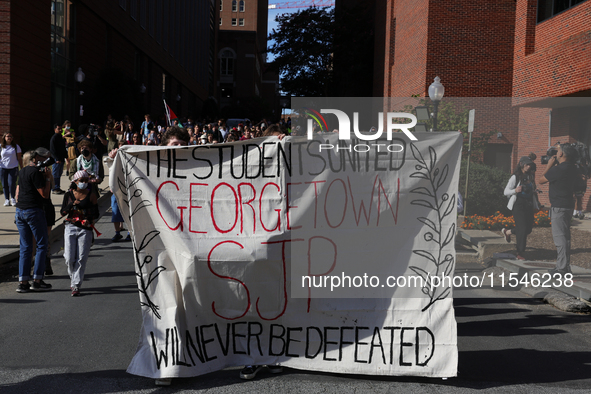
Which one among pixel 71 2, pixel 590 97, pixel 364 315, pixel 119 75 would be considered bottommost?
pixel 364 315

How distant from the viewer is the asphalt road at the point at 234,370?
4.38 m

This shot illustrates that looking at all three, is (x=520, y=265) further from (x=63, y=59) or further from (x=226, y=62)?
(x=226, y=62)

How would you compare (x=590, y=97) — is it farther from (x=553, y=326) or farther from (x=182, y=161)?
(x=182, y=161)

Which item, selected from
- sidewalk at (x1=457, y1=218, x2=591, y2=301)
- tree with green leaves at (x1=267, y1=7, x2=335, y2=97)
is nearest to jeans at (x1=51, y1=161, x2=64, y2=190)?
sidewalk at (x1=457, y1=218, x2=591, y2=301)

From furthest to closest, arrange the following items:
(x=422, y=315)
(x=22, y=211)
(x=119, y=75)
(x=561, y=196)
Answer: (x=119, y=75), (x=561, y=196), (x=22, y=211), (x=422, y=315)

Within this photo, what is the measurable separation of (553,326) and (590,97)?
44.7 ft

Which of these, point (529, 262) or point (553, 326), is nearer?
point (553, 326)

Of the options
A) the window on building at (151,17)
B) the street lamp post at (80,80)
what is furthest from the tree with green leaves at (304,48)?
the street lamp post at (80,80)

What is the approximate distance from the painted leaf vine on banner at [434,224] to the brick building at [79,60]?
1918cm

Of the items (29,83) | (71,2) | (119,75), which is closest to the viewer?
(29,83)

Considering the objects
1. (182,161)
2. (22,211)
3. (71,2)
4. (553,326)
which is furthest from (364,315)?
(71,2)

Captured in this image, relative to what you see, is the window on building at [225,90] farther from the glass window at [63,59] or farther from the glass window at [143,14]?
the glass window at [63,59]

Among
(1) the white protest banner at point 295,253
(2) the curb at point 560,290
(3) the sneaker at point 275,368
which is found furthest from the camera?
(2) the curb at point 560,290

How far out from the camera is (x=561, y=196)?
8.48 meters
